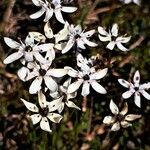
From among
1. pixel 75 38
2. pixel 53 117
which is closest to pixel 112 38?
pixel 75 38

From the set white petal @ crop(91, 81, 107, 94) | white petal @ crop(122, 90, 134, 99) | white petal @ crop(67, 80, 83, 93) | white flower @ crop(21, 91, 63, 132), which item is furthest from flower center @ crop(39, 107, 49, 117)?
white petal @ crop(122, 90, 134, 99)

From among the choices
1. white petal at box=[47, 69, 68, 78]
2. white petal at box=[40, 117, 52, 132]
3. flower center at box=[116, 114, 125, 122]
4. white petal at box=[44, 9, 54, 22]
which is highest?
white petal at box=[44, 9, 54, 22]

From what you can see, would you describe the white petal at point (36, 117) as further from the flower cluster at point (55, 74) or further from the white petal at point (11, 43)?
the white petal at point (11, 43)

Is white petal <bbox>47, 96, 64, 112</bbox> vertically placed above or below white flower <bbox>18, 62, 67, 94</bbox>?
below

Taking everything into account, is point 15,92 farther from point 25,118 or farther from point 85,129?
point 85,129

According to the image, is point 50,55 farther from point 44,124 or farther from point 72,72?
point 44,124

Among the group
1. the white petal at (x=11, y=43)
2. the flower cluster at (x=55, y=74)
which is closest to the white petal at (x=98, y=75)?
the flower cluster at (x=55, y=74)

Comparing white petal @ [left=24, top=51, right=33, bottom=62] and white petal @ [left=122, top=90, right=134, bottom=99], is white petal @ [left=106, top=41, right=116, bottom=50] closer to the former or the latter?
white petal @ [left=122, top=90, right=134, bottom=99]

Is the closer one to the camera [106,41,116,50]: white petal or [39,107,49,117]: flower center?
[39,107,49,117]: flower center
